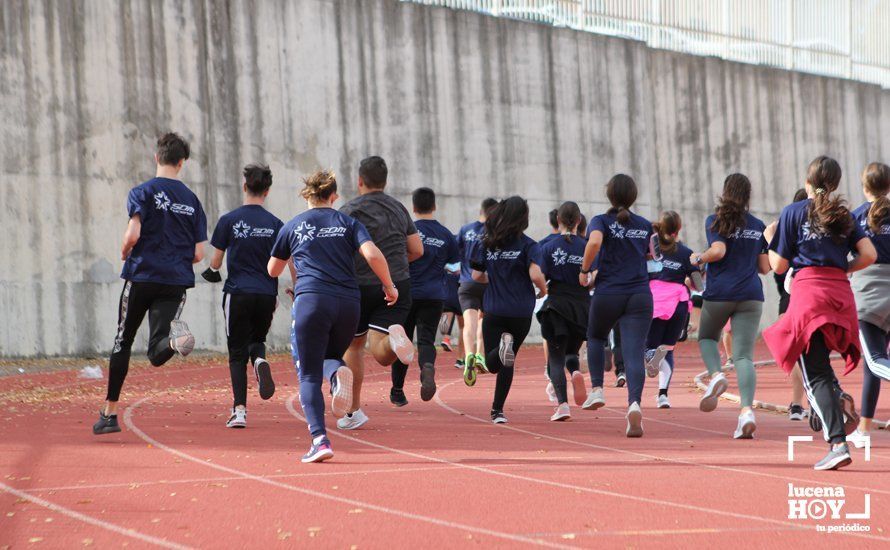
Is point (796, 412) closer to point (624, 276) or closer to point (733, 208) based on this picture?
point (733, 208)

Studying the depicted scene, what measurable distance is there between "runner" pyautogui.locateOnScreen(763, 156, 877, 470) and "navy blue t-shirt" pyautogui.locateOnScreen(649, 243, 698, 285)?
4.97m

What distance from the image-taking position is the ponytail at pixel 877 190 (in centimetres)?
824

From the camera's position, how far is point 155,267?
29.7 ft

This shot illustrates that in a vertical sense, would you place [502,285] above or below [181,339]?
above

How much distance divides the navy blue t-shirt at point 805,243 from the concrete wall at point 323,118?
13.3 m

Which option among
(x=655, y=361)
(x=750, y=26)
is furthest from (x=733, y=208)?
(x=750, y=26)

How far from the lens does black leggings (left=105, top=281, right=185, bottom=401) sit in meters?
9.02

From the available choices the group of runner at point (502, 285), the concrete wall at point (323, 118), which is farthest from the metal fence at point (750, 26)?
the group of runner at point (502, 285)

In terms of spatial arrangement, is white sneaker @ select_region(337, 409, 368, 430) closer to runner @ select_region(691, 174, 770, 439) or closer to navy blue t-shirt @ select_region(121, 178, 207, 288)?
navy blue t-shirt @ select_region(121, 178, 207, 288)

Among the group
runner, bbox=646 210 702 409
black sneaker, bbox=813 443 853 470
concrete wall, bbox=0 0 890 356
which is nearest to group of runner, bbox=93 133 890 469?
black sneaker, bbox=813 443 853 470

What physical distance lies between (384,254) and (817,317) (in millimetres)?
3476

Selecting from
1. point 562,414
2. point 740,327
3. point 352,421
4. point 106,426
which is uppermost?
point 740,327

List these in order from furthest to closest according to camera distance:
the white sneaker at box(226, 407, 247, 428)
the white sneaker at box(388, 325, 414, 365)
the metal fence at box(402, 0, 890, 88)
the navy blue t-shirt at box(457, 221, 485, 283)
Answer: the metal fence at box(402, 0, 890, 88) < the navy blue t-shirt at box(457, 221, 485, 283) < the white sneaker at box(226, 407, 247, 428) < the white sneaker at box(388, 325, 414, 365)

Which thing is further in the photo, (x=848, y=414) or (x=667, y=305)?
(x=667, y=305)
